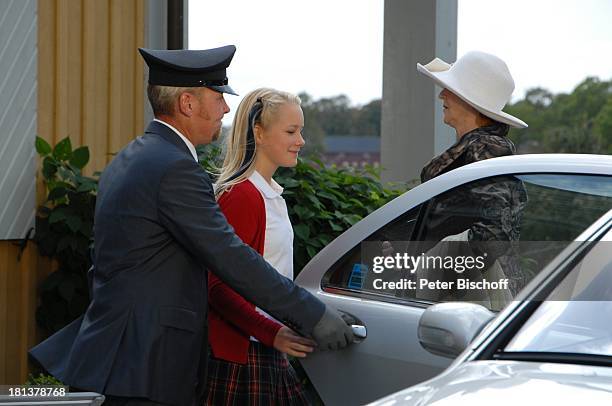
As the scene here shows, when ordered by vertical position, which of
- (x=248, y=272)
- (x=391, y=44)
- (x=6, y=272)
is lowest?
(x=6, y=272)

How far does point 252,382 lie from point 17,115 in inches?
115

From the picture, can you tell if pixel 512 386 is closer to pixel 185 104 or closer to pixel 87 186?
pixel 185 104

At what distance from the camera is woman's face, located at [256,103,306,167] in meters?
3.99

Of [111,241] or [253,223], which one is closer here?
[111,241]

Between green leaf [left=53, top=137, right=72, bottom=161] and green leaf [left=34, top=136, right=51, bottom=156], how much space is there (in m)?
0.04

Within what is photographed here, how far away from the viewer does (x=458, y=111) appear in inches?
168

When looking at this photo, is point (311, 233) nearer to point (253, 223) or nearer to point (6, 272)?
point (6, 272)

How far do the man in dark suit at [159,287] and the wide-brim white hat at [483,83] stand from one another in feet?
3.48

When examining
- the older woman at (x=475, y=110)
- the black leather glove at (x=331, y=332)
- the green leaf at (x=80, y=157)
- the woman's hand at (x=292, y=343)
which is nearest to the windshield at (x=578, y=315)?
the black leather glove at (x=331, y=332)

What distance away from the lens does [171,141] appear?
3.60 m

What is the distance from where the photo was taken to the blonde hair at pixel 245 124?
3959mm

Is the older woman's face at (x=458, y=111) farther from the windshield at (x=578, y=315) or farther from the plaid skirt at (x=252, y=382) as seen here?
the windshield at (x=578, y=315)

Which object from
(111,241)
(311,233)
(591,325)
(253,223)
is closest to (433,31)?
(311,233)

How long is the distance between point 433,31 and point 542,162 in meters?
3.75
